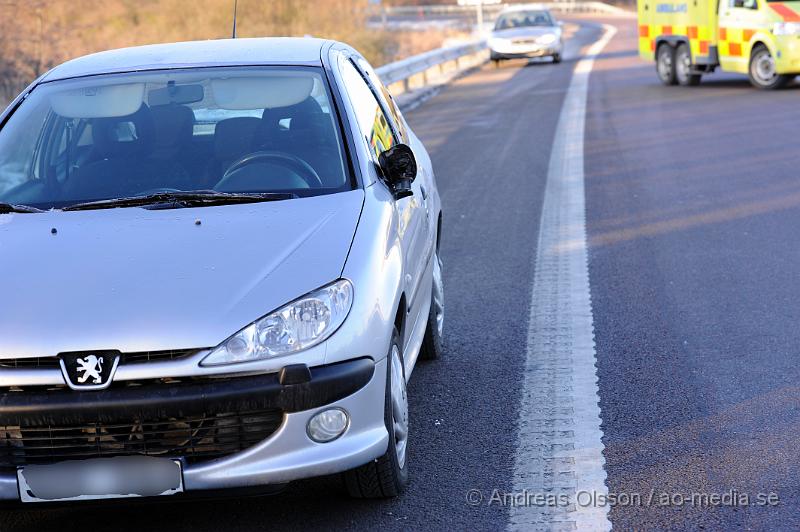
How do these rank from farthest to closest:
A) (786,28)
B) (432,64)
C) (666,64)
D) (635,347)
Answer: (432,64)
(666,64)
(786,28)
(635,347)

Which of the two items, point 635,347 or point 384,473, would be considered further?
point 635,347

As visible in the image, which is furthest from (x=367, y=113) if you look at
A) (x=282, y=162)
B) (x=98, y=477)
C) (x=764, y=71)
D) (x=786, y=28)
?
(x=764, y=71)

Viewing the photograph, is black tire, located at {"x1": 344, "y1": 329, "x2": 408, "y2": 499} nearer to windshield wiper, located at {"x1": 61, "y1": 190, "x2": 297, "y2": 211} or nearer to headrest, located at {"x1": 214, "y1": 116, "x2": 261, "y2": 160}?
windshield wiper, located at {"x1": 61, "y1": 190, "x2": 297, "y2": 211}

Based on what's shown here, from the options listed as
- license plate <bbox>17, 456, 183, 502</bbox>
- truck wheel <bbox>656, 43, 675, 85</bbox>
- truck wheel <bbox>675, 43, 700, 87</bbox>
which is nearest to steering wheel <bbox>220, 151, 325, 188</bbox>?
license plate <bbox>17, 456, 183, 502</bbox>

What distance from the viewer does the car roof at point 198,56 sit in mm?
5121

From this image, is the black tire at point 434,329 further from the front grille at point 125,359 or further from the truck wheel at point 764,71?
the truck wheel at point 764,71

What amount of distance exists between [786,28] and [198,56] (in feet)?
52.3

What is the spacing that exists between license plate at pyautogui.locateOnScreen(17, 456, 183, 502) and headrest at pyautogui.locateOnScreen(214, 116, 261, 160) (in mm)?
1654

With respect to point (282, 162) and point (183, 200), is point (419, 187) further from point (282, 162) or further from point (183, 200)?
point (183, 200)

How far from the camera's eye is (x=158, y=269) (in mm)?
3789

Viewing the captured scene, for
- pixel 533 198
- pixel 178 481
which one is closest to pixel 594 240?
pixel 533 198

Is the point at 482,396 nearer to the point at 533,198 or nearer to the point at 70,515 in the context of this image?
the point at 70,515

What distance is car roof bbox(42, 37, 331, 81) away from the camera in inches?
202

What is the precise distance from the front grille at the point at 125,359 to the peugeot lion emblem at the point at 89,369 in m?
0.02
